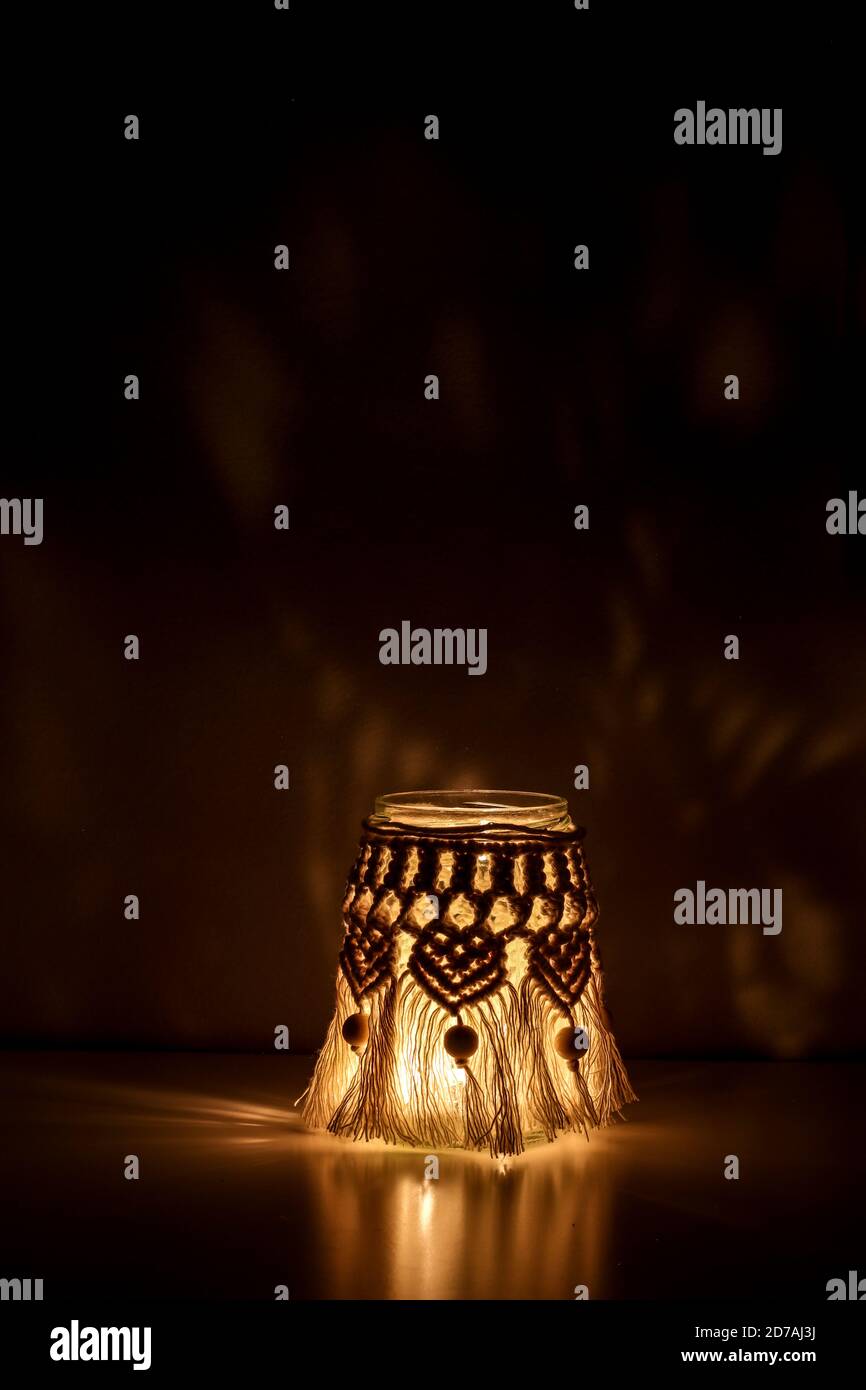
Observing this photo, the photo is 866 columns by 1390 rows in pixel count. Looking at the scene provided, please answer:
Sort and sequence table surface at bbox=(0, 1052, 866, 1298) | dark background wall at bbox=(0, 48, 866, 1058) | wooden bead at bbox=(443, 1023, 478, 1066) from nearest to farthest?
table surface at bbox=(0, 1052, 866, 1298)
wooden bead at bbox=(443, 1023, 478, 1066)
dark background wall at bbox=(0, 48, 866, 1058)

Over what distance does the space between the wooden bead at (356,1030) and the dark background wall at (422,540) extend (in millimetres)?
257

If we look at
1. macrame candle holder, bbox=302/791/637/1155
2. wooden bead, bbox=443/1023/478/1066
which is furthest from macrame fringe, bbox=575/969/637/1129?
wooden bead, bbox=443/1023/478/1066

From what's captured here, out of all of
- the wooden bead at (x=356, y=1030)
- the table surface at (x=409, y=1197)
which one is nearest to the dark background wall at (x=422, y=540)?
the table surface at (x=409, y=1197)

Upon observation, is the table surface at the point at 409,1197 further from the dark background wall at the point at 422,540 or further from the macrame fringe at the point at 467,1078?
the dark background wall at the point at 422,540

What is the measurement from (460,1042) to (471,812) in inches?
7.2

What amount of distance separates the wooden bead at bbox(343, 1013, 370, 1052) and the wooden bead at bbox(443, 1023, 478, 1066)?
7cm

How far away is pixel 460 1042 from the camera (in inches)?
46.6

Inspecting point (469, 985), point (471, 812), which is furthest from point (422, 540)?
point (469, 985)

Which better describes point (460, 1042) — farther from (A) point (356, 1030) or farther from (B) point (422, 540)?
(B) point (422, 540)

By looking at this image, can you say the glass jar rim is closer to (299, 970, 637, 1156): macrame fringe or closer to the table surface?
(299, 970, 637, 1156): macrame fringe

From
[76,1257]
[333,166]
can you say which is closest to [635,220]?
[333,166]

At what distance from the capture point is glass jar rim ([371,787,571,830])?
1.26 meters

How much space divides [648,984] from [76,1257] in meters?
0.64

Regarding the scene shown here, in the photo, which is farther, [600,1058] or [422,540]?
[422,540]
